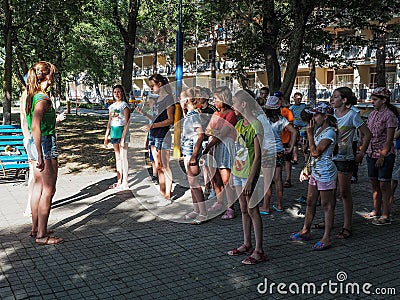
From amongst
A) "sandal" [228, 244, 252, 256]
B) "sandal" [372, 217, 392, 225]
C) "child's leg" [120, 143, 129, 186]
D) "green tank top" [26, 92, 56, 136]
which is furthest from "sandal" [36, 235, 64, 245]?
"sandal" [372, 217, 392, 225]

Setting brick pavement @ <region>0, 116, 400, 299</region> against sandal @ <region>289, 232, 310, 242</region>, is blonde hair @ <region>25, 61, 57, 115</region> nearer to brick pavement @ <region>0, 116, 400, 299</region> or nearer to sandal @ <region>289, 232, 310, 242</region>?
brick pavement @ <region>0, 116, 400, 299</region>

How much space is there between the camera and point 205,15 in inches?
717

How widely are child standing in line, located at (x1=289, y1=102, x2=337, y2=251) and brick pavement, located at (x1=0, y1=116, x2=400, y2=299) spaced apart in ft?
1.35

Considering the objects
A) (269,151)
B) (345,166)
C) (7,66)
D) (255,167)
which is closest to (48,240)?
(255,167)

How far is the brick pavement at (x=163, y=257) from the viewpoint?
4.21 meters

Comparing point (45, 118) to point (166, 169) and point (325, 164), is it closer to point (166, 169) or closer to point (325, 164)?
point (166, 169)

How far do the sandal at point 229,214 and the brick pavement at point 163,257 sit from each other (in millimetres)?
146

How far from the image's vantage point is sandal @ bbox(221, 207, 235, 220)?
6508mm

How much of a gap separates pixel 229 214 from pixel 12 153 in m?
4.99

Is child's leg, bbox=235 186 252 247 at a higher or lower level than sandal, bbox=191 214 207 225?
higher

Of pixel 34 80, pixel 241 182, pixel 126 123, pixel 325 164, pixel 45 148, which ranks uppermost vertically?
pixel 34 80

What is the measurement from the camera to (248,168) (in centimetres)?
488

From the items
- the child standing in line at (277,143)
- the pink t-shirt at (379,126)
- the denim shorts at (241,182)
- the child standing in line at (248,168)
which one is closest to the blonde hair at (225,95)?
the child standing in line at (248,168)

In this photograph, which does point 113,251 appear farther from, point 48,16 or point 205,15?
point 205,15
